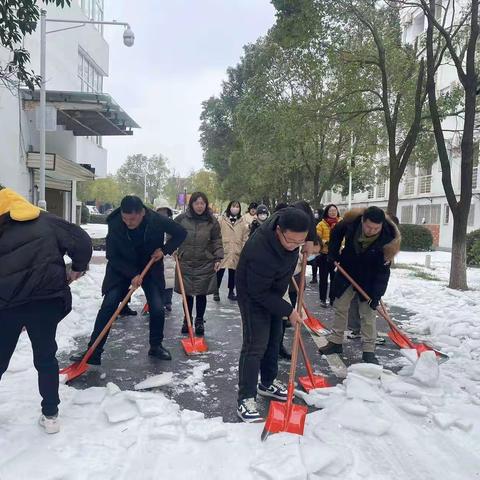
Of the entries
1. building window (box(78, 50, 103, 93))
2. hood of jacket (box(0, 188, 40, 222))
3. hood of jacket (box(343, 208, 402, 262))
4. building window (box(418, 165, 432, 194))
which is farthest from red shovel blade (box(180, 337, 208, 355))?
building window (box(418, 165, 432, 194))

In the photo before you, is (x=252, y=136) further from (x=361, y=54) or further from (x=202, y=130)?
(x=202, y=130)

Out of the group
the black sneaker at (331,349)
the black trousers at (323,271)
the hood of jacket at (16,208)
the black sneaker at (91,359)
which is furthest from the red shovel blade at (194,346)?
the black trousers at (323,271)

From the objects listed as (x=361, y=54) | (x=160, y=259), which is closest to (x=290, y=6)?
(x=361, y=54)

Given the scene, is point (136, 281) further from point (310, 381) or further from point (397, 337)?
point (397, 337)

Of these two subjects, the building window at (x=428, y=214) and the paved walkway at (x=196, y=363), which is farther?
the building window at (x=428, y=214)

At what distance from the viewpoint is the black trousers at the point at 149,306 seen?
4348mm

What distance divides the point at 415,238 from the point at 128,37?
1499 centimetres

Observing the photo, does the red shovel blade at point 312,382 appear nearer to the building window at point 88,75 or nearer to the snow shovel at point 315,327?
the snow shovel at point 315,327

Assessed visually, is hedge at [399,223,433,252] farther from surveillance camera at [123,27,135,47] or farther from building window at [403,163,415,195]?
surveillance camera at [123,27,135,47]

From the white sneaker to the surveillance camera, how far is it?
13.0 m

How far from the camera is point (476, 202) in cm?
2342

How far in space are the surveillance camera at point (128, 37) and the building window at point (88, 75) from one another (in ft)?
15.6

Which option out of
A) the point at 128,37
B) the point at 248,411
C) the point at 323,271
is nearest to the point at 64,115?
the point at 128,37

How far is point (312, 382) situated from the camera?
13.2 ft
